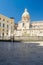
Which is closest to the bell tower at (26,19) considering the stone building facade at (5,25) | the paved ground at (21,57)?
the stone building facade at (5,25)

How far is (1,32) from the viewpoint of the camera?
4822 cm

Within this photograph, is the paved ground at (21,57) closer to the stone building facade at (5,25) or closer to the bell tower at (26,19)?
the bell tower at (26,19)

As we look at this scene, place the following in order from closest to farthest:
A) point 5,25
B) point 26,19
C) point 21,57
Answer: point 21,57, point 26,19, point 5,25

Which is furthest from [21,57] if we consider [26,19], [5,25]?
[5,25]

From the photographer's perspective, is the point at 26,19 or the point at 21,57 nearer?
the point at 21,57

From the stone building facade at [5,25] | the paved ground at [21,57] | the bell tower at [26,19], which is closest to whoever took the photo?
the paved ground at [21,57]

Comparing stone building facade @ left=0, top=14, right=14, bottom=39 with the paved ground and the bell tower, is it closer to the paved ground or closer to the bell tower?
the bell tower

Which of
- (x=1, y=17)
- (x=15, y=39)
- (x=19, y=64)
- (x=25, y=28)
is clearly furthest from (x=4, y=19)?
(x=19, y=64)

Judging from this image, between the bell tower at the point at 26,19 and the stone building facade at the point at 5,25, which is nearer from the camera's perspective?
the bell tower at the point at 26,19

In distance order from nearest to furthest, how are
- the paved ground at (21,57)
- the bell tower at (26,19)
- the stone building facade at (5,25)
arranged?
the paved ground at (21,57) → the bell tower at (26,19) → the stone building facade at (5,25)

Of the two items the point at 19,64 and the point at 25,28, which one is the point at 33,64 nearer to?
the point at 19,64

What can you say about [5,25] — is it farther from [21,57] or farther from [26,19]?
[21,57]

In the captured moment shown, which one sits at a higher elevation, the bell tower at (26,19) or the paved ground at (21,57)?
the bell tower at (26,19)

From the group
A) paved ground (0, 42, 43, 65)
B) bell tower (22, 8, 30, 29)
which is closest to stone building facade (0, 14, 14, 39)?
bell tower (22, 8, 30, 29)
